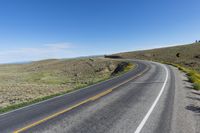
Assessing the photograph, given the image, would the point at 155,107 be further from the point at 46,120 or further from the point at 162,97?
the point at 46,120

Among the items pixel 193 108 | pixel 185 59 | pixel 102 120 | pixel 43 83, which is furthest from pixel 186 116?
pixel 185 59

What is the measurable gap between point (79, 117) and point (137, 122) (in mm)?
2749

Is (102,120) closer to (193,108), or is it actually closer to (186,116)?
(186,116)

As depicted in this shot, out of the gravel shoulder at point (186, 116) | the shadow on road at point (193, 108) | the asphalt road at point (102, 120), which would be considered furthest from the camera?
the shadow on road at point (193, 108)

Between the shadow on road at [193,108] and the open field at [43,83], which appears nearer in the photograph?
the shadow on road at [193,108]

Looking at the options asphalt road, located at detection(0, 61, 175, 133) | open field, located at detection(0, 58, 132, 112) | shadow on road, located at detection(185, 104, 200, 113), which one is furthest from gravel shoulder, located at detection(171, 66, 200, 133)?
open field, located at detection(0, 58, 132, 112)

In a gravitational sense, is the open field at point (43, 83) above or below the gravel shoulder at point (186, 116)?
below

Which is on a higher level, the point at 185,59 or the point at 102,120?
the point at 102,120

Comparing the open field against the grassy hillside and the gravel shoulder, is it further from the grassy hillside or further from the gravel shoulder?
the grassy hillside

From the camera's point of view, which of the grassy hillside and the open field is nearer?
the open field

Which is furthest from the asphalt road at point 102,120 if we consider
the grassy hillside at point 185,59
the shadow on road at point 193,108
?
the grassy hillside at point 185,59

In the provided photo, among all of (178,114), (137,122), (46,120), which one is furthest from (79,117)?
(178,114)

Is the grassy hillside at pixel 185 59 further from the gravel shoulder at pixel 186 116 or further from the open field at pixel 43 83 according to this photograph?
the open field at pixel 43 83

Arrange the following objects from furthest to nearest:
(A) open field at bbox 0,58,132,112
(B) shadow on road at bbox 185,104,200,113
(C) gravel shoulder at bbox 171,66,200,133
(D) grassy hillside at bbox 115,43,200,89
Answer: (D) grassy hillside at bbox 115,43,200,89 < (A) open field at bbox 0,58,132,112 < (B) shadow on road at bbox 185,104,200,113 < (C) gravel shoulder at bbox 171,66,200,133
